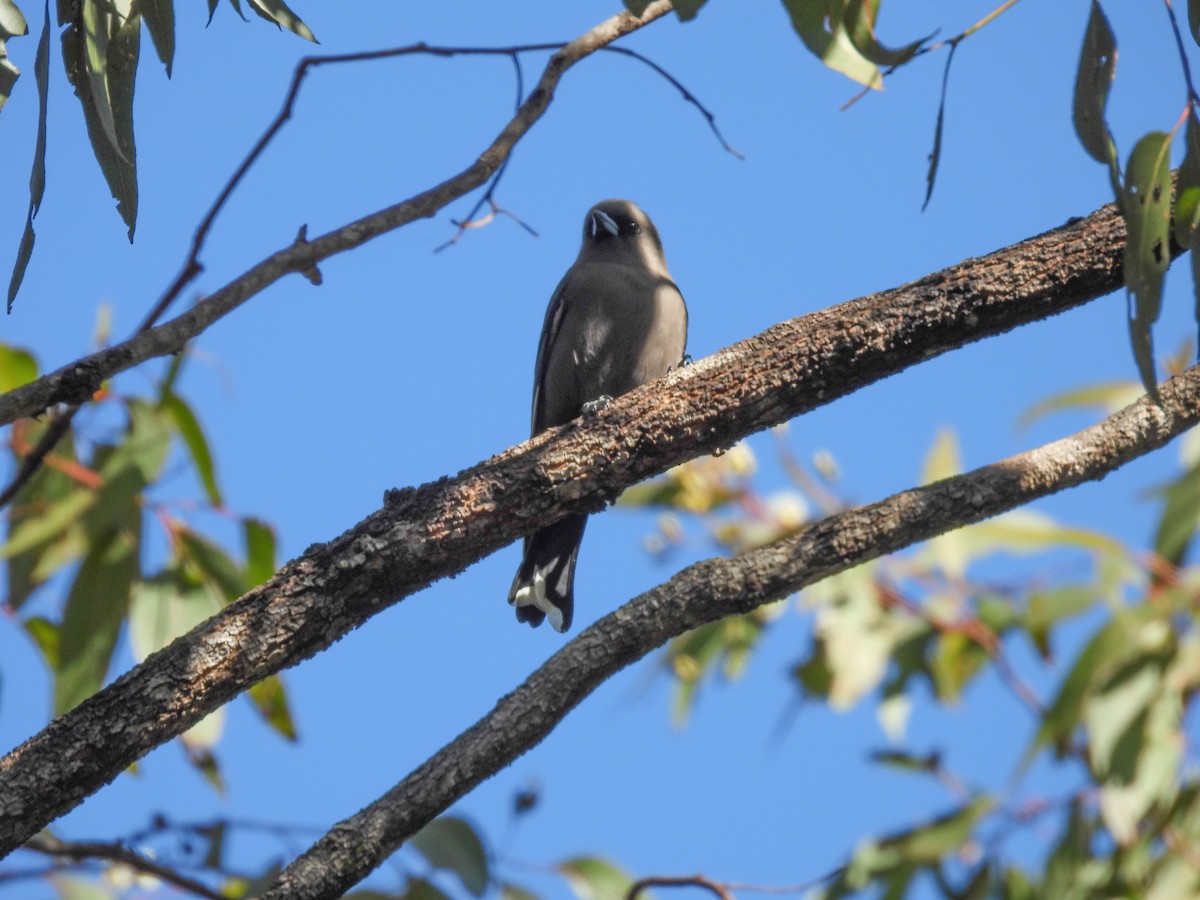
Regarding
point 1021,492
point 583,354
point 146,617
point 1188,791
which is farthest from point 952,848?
point 146,617

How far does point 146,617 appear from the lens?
3939 millimetres

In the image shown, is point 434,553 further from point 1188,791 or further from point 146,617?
point 1188,791

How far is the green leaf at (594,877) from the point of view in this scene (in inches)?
153

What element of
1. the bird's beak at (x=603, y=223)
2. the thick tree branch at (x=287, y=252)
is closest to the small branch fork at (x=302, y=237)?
the thick tree branch at (x=287, y=252)

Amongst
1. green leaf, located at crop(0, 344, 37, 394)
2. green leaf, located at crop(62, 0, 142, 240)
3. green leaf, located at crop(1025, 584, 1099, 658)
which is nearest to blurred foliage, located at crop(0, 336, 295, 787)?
green leaf, located at crop(0, 344, 37, 394)

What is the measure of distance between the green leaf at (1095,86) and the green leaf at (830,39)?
383 mm

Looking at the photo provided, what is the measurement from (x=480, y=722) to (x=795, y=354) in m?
0.91

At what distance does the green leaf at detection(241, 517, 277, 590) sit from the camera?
3824mm

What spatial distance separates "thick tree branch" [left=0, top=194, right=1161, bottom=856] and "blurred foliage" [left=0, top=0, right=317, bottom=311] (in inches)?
28.7

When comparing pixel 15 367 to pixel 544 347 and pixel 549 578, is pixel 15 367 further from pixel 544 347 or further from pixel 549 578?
pixel 544 347

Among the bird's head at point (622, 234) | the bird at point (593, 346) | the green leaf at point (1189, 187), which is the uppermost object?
the bird's head at point (622, 234)

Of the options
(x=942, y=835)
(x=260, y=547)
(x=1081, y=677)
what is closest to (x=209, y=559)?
(x=260, y=547)

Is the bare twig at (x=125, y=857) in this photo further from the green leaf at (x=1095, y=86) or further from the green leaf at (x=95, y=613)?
the green leaf at (x=1095, y=86)

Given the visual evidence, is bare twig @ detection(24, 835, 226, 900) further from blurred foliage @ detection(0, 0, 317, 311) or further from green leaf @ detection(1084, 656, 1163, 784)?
green leaf @ detection(1084, 656, 1163, 784)
